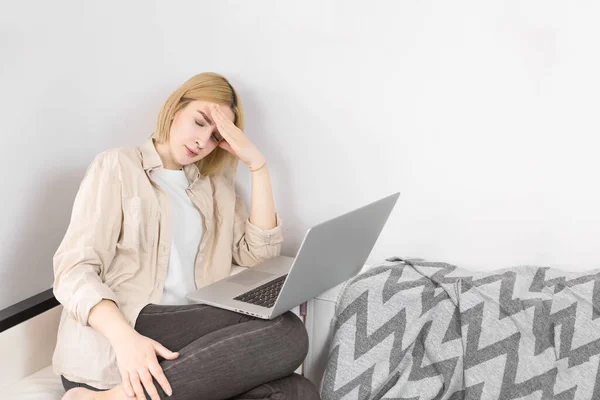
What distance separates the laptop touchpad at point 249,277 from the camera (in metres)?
1.72

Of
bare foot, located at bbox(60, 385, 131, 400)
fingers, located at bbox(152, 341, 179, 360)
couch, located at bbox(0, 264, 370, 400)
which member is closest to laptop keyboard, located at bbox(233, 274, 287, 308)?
couch, located at bbox(0, 264, 370, 400)

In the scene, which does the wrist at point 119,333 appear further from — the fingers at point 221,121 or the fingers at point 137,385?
the fingers at point 221,121

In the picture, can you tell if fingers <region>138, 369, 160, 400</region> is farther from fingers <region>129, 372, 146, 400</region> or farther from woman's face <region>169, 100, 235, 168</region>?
woman's face <region>169, 100, 235, 168</region>

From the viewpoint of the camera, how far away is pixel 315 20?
1885 millimetres

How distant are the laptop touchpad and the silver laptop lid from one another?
20 centimetres

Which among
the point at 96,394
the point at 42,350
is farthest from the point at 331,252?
the point at 42,350

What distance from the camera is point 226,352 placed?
1401mm

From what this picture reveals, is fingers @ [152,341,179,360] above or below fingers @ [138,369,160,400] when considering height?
above

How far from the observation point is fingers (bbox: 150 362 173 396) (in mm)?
1324

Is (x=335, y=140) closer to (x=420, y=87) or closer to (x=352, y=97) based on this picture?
(x=352, y=97)

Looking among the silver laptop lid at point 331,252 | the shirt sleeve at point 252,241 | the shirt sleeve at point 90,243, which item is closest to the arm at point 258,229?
the shirt sleeve at point 252,241

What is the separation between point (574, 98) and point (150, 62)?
1.22m

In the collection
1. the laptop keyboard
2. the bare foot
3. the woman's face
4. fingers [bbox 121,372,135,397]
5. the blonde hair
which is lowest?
the bare foot

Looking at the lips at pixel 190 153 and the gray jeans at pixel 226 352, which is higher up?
the lips at pixel 190 153
